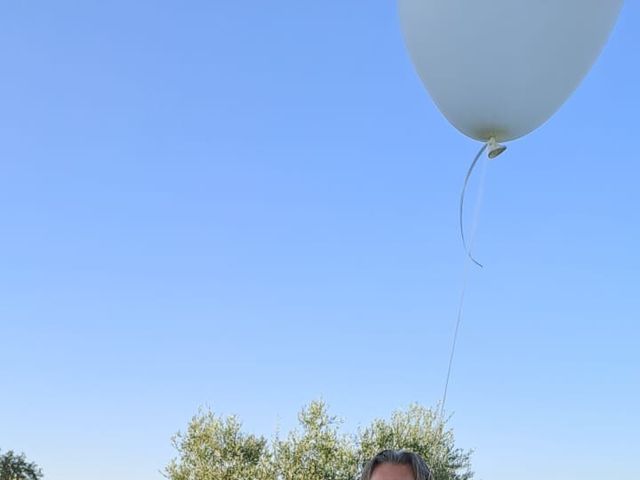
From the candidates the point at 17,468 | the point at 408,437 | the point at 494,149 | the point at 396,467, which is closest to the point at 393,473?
the point at 396,467

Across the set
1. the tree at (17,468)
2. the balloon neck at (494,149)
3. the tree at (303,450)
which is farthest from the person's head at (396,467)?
the tree at (17,468)

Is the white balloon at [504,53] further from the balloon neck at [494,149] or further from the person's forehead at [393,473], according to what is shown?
the person's forehead at [393,473]

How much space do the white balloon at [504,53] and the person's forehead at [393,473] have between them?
232cm

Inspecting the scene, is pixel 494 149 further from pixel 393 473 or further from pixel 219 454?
pixel 219 454

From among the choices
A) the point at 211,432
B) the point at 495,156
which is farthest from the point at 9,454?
the point at 495,156

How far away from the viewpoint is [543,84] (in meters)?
3.84

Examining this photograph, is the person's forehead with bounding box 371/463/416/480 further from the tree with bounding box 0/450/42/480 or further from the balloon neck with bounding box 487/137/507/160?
the tree with bounding box 0/450/42/480

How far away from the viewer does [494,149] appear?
12.9 feet

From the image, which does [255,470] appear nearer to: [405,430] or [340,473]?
[340,473]

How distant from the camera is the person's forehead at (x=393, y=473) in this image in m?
1.95

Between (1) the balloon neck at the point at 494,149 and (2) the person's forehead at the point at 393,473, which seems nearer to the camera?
(2) the person's forehead at the point at 393,473

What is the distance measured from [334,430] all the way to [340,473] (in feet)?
3.75

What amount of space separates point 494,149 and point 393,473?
91.0 inches

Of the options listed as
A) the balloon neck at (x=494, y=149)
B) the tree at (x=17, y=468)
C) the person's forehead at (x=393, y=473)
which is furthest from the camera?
the tree at (x=17, y=468)
